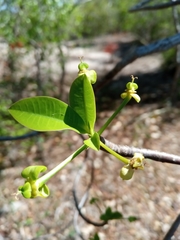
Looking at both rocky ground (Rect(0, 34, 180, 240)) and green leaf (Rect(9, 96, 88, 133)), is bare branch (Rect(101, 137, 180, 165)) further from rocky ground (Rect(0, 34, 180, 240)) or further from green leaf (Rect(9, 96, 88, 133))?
rocky ground (Rect(0, 34, 180, 240))

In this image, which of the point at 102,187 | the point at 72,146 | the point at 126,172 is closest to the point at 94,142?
the point at 126,172

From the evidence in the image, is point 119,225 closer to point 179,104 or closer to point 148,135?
point 148,135

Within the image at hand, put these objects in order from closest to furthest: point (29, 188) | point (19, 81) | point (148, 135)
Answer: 1. point (29, 188)
2. point (148, 135)
3. point (19, 81)

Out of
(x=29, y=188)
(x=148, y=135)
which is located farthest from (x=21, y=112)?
(x=148, y=135)

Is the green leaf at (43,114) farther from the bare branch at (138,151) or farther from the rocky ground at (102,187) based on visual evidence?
the rocky ground at (102,187)

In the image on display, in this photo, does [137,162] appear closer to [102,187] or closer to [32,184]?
[32,184]
